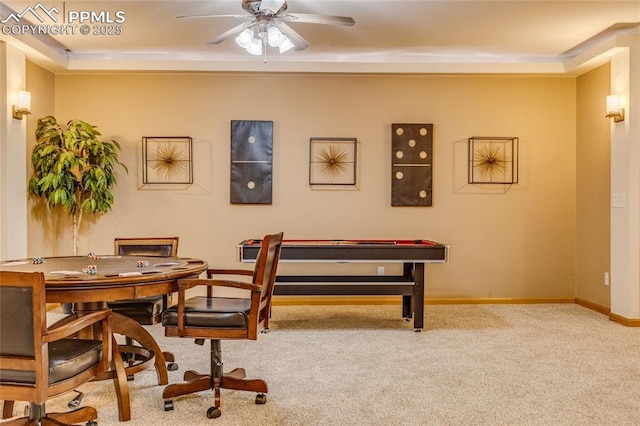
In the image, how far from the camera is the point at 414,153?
5.76 m

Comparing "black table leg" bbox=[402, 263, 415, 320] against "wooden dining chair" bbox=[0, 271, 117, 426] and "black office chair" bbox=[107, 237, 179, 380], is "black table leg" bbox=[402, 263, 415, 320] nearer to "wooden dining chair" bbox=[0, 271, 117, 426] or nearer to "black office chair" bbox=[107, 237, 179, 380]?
"black office chair" bbox=[107, 237, 179, 380]

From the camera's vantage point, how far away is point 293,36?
3754 mm

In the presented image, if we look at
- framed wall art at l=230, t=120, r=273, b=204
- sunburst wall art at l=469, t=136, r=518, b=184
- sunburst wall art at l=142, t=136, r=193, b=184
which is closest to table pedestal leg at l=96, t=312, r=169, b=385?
framed wall art at l=230, t=120, r=273, b=204

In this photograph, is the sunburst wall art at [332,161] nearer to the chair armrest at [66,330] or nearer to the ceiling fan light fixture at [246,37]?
the ceiling fan light fixture at [246,37]

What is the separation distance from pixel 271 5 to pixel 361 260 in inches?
88.1

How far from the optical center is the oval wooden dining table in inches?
98.4

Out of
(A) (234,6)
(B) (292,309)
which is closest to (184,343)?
(B) (292,309)

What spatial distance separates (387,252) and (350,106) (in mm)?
2137

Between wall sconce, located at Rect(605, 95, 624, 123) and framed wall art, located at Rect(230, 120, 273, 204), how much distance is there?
3.56 meters

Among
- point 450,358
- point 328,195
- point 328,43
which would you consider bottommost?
point 450,358

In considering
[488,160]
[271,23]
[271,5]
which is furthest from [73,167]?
[488,160]

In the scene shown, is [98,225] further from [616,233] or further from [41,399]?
[616,233]

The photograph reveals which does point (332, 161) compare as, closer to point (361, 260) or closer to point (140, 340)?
point (361, 260)

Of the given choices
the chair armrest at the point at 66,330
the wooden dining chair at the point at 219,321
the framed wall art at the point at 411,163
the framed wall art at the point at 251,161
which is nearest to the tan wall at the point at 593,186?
the framed wall art at the point at 411,163
